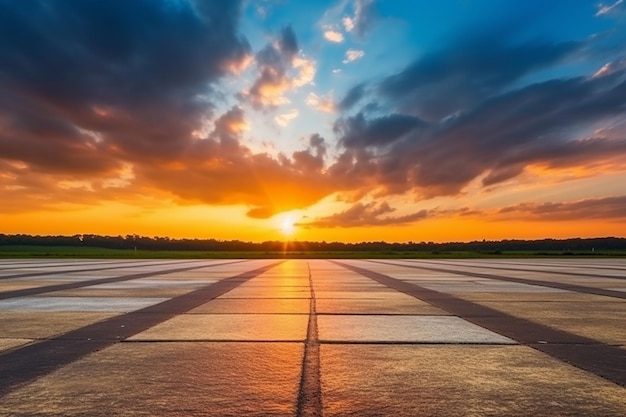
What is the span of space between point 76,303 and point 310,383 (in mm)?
6950

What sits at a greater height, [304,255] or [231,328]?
[304,255]

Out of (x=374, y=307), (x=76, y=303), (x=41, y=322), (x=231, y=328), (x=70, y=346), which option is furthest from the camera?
(x=76, y=303)

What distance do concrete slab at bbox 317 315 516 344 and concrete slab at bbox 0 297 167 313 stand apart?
3.91 m

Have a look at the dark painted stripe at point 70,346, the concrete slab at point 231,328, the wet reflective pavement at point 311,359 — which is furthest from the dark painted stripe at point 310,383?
the dark painted stripe at point 70,346

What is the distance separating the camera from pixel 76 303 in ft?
29.4

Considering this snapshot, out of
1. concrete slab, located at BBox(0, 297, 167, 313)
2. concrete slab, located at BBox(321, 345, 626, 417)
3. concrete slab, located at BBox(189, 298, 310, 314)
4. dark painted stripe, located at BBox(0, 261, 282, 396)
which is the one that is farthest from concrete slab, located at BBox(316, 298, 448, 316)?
concrete slab, located at BBox(0, 297, 167, 313)

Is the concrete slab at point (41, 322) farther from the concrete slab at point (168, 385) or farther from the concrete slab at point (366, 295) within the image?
the concrete slab at point (366, 295)

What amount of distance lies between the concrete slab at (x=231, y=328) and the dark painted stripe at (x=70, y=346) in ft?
1.06

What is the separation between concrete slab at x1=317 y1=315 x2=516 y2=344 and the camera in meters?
5.54

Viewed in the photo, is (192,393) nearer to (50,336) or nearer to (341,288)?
(50,336)

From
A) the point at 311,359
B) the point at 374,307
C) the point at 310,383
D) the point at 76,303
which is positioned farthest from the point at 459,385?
the point at 76,303

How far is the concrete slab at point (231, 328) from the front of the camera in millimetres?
5625

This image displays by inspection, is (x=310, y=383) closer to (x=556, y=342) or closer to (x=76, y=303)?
(x=556, y=342)

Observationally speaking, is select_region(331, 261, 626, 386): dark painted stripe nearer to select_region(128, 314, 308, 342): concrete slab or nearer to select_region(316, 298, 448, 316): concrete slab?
select_region(316, 298, 448, 316): concrete slab
